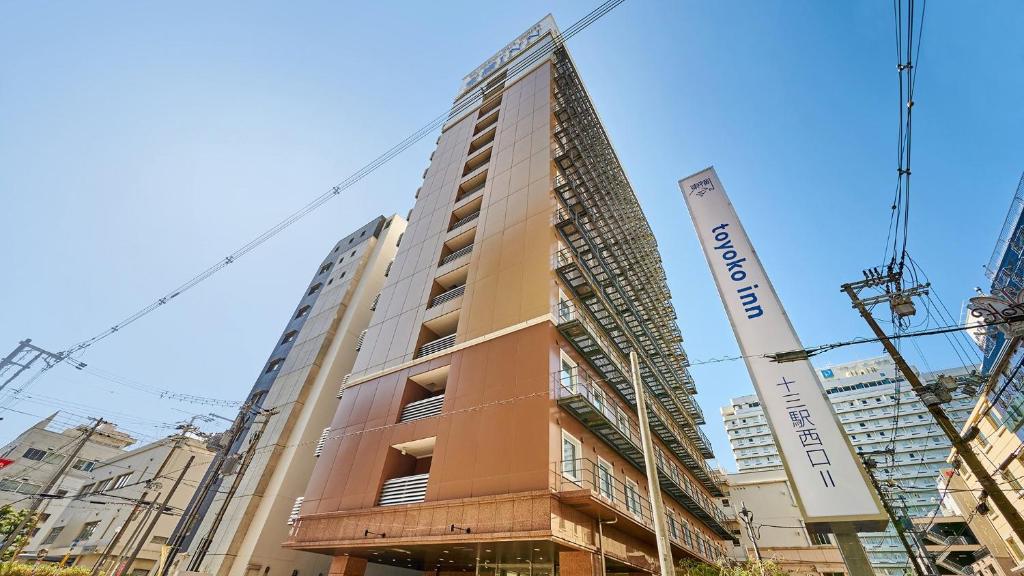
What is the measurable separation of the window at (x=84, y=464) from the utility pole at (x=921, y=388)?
80.9m

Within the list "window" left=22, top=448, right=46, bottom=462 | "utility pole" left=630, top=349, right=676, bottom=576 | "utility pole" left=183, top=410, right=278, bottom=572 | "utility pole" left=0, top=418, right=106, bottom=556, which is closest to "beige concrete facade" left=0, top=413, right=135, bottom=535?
"window" left=22, top=448, right=46, bottom=462

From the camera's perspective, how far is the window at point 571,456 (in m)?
14.1

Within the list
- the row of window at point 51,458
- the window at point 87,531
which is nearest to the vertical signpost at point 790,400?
the window at point 87,531

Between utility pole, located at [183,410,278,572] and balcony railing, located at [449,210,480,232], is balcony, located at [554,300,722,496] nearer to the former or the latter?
balcony railing, located at [449,210,480,232]

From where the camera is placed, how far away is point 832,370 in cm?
11231

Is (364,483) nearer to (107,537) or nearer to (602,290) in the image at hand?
(602,290)

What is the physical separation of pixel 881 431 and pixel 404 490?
120 metres

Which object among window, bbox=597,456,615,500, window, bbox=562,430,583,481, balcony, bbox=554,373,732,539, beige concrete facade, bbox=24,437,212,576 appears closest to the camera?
window, bbox=562,430,583,481

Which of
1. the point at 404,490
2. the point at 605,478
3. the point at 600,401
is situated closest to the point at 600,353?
the point at 600,401

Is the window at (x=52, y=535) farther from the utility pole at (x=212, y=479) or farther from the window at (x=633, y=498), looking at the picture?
the window at (x=633, y=498)

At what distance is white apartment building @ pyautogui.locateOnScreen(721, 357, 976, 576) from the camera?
72638mm

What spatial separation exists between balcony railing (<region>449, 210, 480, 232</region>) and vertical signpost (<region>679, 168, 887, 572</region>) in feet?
44.7

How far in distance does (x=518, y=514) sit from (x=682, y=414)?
926 inches

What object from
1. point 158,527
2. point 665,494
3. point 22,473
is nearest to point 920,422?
point 665,494
